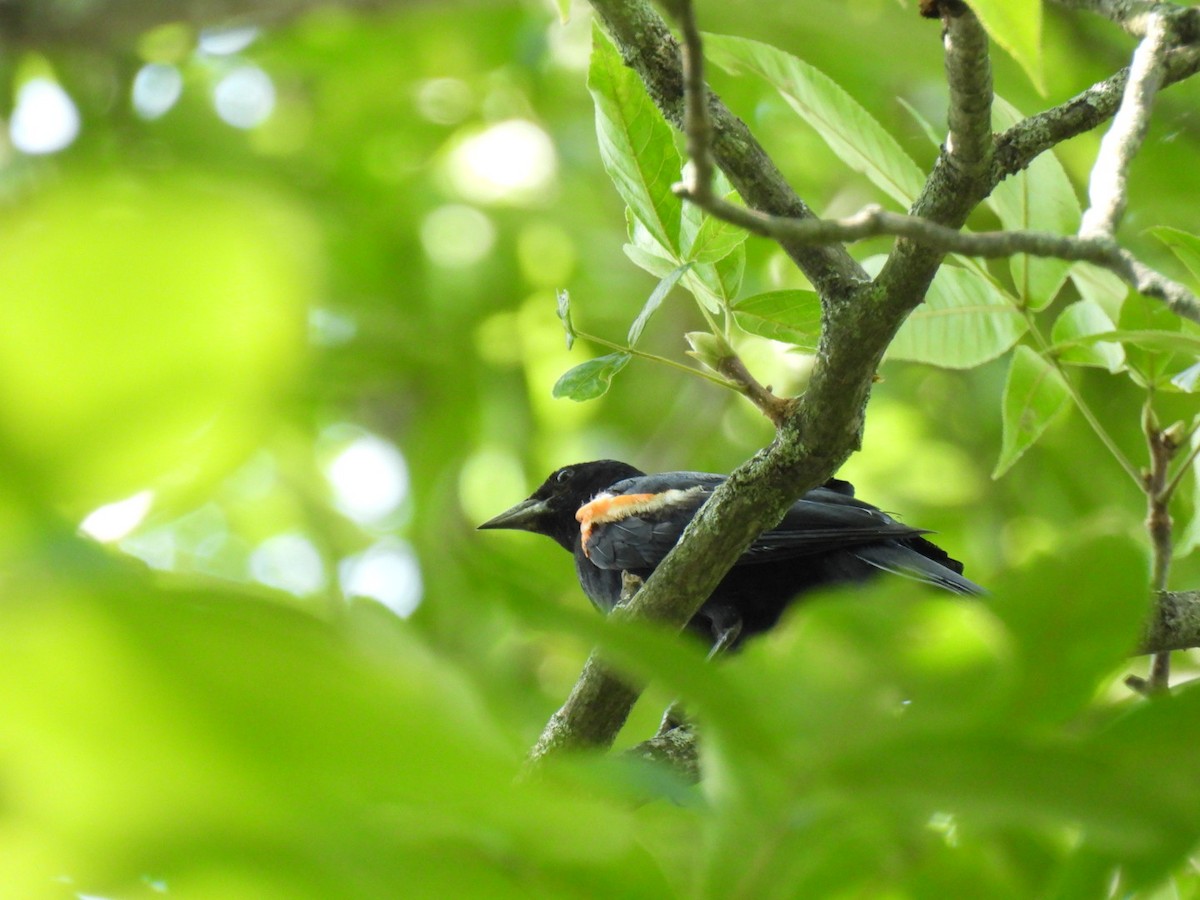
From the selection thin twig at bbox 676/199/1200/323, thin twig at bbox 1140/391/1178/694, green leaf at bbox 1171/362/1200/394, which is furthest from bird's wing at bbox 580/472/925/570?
thin twig at bbox 676/199/1200/323

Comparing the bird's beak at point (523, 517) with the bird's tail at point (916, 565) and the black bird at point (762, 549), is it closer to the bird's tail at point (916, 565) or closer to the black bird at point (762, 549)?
the black bird at point (762, 549)

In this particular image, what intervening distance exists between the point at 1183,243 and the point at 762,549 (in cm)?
207

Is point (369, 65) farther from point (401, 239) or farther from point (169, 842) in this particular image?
point (169, 842)

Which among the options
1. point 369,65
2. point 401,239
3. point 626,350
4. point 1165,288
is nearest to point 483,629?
point 401,239

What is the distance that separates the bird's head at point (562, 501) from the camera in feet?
16.7

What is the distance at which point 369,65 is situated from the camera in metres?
6.13

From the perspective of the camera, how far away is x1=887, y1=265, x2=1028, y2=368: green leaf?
2.39 m

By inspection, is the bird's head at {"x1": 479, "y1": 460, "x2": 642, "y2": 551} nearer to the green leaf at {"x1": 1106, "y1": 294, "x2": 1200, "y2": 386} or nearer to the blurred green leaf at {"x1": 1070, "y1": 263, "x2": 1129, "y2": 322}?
the blurred green leaf at {"x1": 1070, "y1": 263, "x2": 1129, "y2": 322}

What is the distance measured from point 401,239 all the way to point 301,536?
178cm

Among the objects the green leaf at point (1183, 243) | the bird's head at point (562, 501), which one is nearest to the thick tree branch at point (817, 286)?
the green leaf at point (1183, 243)

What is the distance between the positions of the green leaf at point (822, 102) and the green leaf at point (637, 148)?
35cm

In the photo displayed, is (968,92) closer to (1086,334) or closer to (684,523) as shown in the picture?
(1086,334)

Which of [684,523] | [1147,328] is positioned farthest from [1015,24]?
[684,523]

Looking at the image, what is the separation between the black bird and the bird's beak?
68 centimetres
